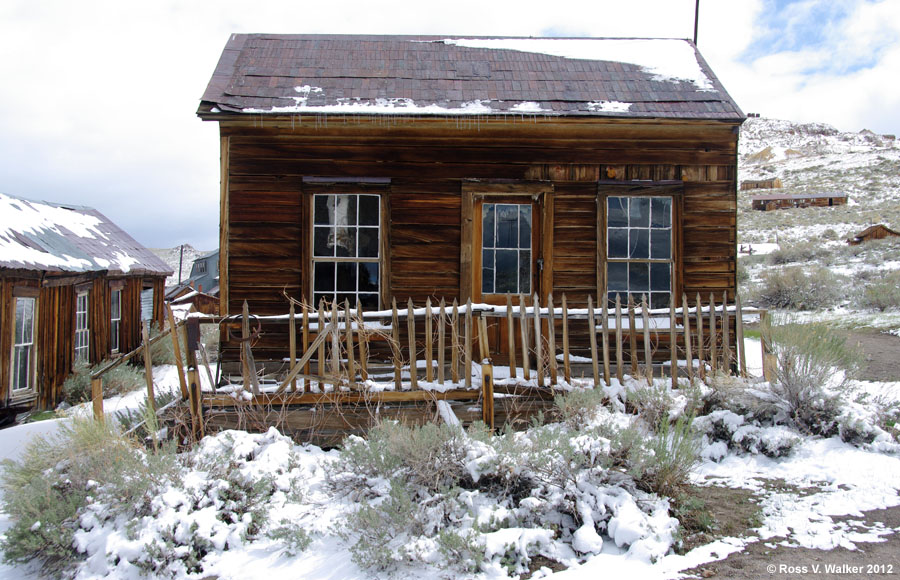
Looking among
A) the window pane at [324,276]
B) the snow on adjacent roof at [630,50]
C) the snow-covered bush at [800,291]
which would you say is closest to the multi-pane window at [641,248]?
the snow on adjacent roof at [630,50]

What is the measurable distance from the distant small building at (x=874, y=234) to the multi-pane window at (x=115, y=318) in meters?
29.4

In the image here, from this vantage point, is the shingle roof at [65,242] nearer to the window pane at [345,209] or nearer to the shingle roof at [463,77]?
the shingle roof at [463,77]

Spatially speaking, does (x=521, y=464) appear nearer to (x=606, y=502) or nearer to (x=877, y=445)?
(x=606, y=502)

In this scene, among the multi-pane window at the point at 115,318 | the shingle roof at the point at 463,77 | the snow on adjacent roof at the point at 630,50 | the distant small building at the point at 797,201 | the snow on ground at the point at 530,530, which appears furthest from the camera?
the distant small building at the point at 797,201

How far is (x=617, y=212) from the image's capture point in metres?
7.27

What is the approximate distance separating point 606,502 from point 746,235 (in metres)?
35.4

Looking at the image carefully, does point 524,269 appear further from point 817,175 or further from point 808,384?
point 817,175

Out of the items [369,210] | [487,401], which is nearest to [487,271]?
[369,210]

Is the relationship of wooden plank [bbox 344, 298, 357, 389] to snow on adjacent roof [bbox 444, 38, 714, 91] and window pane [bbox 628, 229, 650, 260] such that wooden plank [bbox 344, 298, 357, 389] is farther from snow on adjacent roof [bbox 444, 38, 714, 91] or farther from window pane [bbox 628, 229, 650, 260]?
snow on adjacent roof [bbox 444, 38, 714, 91]

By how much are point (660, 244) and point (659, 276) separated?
1.36ft

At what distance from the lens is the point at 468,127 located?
6.92m

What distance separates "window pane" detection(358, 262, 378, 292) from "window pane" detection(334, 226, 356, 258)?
26cm

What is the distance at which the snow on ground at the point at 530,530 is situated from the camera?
3.21 metres

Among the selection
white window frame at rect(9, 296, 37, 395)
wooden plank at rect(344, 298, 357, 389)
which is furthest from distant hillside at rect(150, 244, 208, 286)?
wooden plank at rect(344, 298, 357, 389)
